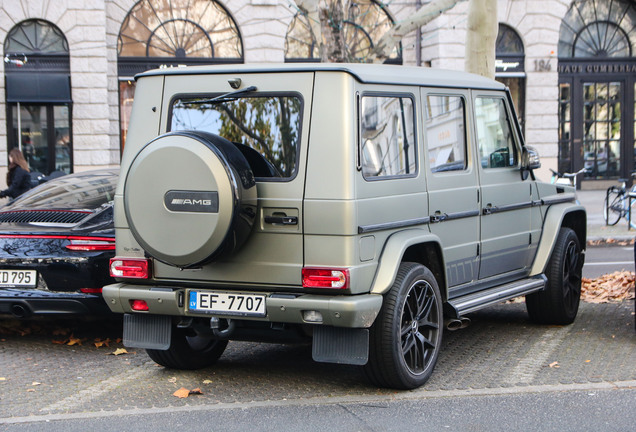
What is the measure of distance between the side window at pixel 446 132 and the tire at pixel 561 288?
1524 millimetres

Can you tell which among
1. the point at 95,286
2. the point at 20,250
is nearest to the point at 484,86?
the point at 95,286

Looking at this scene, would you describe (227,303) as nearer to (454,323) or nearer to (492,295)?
(454,323)

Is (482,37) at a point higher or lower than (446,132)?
higher

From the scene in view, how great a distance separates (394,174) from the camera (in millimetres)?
5508

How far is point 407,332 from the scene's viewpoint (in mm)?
5465

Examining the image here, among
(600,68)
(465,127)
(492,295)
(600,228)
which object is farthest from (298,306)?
(600,68)

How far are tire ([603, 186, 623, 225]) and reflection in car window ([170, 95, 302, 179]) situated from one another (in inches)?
500

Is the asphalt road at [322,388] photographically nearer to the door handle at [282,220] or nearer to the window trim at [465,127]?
the door handle at [282,220]

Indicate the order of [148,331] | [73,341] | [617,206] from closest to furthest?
[148,331] → [73,341] → [617,206]

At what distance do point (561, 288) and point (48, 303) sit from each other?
13.1 feet

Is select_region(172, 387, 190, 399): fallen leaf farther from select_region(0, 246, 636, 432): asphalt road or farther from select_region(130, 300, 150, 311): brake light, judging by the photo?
select_region(130, 300, 150, 311): brake light

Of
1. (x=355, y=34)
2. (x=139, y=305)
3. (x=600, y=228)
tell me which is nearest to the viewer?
(x=139, y=305)

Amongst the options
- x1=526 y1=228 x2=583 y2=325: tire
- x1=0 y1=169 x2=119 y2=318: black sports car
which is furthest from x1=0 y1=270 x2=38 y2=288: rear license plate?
x1=526 y1=228 x2=583 y2=325: tire

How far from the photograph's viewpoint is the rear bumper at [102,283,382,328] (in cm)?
494
